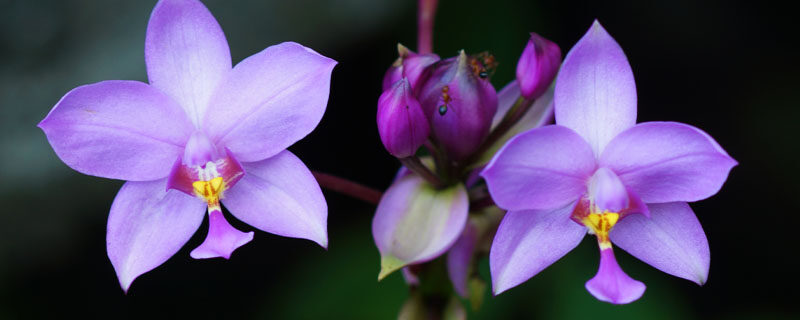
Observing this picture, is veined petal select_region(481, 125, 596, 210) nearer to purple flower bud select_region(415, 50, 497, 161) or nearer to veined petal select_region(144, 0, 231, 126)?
purple flower bud select_region(415, 50, 497, 161)

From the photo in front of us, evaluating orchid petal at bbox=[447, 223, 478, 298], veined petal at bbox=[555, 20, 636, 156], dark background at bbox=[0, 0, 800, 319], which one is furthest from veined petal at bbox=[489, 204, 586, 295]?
dark background at bbox=[0, 0, 800, 319]

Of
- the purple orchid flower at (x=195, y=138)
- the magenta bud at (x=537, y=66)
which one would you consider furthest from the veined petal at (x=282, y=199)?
the magenta bud at (x=537, y=66)

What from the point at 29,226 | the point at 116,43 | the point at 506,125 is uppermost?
the point at 506,125

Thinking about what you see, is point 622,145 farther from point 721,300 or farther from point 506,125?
point 721,300

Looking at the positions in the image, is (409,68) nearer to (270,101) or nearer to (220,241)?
(270,101)

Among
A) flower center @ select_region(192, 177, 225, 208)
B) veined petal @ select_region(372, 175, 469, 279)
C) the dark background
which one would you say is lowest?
the dark background

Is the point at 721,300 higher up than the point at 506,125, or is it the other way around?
the point at 506,125

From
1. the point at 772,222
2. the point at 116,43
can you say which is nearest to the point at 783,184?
the point at 772,222

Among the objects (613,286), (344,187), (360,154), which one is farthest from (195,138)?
(360,154)
